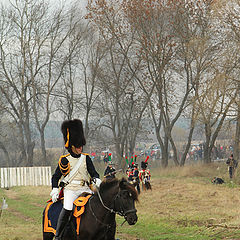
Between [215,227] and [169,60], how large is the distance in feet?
94.5

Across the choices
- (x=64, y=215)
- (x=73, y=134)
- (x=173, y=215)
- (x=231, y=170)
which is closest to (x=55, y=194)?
(x=64, y=215)

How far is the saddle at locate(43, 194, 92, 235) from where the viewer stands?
7496mm

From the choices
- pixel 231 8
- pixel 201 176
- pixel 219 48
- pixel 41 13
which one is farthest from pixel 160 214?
pixel 41 13

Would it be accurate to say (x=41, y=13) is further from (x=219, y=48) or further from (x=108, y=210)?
(x=108, y=210)

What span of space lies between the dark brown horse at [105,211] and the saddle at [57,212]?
0.24 ft

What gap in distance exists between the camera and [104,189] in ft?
25.0

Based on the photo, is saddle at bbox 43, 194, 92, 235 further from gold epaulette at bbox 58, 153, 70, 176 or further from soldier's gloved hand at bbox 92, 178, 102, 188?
gold epaulette at bbox 58, 153, 70, 176

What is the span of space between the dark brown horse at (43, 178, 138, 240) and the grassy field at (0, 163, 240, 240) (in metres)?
0.32

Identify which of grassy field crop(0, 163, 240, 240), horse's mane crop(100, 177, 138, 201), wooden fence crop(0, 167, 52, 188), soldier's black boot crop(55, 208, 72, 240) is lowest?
grassy field crop(0, 163, 240, 240)

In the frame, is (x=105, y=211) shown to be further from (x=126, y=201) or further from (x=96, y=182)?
(x=96, y=182)

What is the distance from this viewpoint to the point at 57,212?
790 cm

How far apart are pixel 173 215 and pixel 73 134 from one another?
8.54 meters

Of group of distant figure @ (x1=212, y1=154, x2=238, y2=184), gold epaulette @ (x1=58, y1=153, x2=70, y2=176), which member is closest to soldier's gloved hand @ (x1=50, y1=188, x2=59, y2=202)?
gold epaulette @ (x1=58, y1=153, x2=70, y2=176)

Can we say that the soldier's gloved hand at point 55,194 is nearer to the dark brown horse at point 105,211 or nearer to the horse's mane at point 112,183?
the dark brown horse at point 105,211
